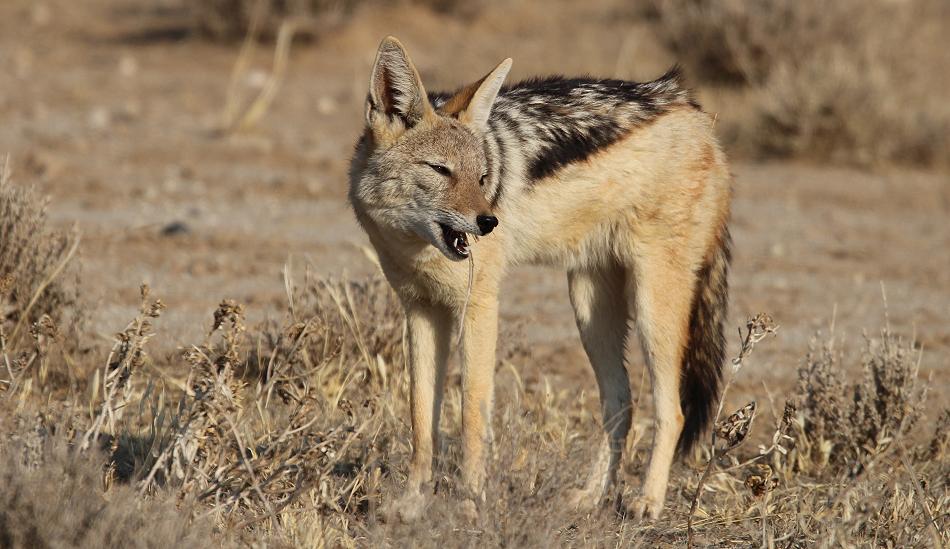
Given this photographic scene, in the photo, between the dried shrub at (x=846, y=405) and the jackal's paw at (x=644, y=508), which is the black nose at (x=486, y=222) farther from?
the dried shrub at (x=846, y=405)

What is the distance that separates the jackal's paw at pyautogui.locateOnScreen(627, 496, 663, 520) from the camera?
15.8 ft

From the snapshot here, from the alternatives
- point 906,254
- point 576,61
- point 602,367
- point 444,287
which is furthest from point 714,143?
point 576,61

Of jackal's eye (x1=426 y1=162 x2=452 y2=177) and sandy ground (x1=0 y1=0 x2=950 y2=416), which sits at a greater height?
jackal's eye (x1=426 y1=162 x2=452 y2=177)

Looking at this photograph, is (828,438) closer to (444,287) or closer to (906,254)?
(444,287)

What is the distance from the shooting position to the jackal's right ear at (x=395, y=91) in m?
4.50

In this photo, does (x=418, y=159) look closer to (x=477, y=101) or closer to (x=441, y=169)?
(x=441, y=169)

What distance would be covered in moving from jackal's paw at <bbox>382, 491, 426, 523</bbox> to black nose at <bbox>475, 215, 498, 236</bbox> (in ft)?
2.94

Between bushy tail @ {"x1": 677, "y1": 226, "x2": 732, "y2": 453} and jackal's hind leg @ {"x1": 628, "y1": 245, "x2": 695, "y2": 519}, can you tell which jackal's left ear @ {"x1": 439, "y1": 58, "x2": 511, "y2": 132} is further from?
bushy tail @ {"x1": 677, "y1": 226, "x2": 732, "y2": 453}

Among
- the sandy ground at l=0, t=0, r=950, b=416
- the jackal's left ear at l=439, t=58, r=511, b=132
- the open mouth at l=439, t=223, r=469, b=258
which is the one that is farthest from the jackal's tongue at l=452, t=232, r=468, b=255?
the sandy ground at l=0, t=0, r=950, b=416

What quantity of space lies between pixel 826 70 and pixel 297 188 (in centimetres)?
508

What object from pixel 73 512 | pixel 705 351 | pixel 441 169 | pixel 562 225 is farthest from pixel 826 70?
pixel 73 512

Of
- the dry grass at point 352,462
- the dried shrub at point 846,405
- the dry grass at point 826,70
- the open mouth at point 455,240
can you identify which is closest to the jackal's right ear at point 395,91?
the open mouth at point 455,240

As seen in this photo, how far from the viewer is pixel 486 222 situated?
431 cm

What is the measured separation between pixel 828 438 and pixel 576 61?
9.57m
